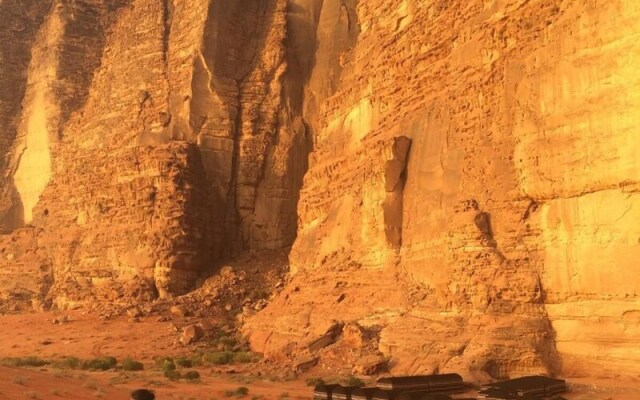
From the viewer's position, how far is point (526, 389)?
13.2 metres

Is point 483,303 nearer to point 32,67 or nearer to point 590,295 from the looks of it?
point 590,295

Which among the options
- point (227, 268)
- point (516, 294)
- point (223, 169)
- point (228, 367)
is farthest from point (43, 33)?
point (516, 294)

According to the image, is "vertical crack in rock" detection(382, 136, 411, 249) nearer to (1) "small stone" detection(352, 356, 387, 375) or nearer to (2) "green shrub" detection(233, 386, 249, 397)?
(1) "small stone" detection(352, 356, 387, 375)

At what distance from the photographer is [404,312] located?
20.0 m

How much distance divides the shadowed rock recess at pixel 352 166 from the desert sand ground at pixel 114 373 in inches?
75.2

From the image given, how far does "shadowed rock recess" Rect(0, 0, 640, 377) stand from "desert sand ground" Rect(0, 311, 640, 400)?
1909 millimetres

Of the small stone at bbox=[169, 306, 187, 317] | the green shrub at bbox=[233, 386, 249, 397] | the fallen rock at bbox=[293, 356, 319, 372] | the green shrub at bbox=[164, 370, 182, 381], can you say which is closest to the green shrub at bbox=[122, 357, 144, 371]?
the green shrub at bbox=[164, 370, 182, 381]

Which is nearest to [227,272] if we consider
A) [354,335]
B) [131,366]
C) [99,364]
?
[99,364]

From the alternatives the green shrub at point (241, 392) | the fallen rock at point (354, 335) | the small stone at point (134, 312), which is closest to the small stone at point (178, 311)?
the small stone at point (134, 312)

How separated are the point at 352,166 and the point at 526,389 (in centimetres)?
1439

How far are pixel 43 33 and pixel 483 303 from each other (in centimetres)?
4255

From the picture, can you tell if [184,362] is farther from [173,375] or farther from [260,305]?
[260,305]

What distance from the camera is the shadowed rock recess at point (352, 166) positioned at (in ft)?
50.9

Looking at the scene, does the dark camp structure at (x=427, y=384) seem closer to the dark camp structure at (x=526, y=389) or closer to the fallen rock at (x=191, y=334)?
the dark camp structure at (x=526, y=389)
